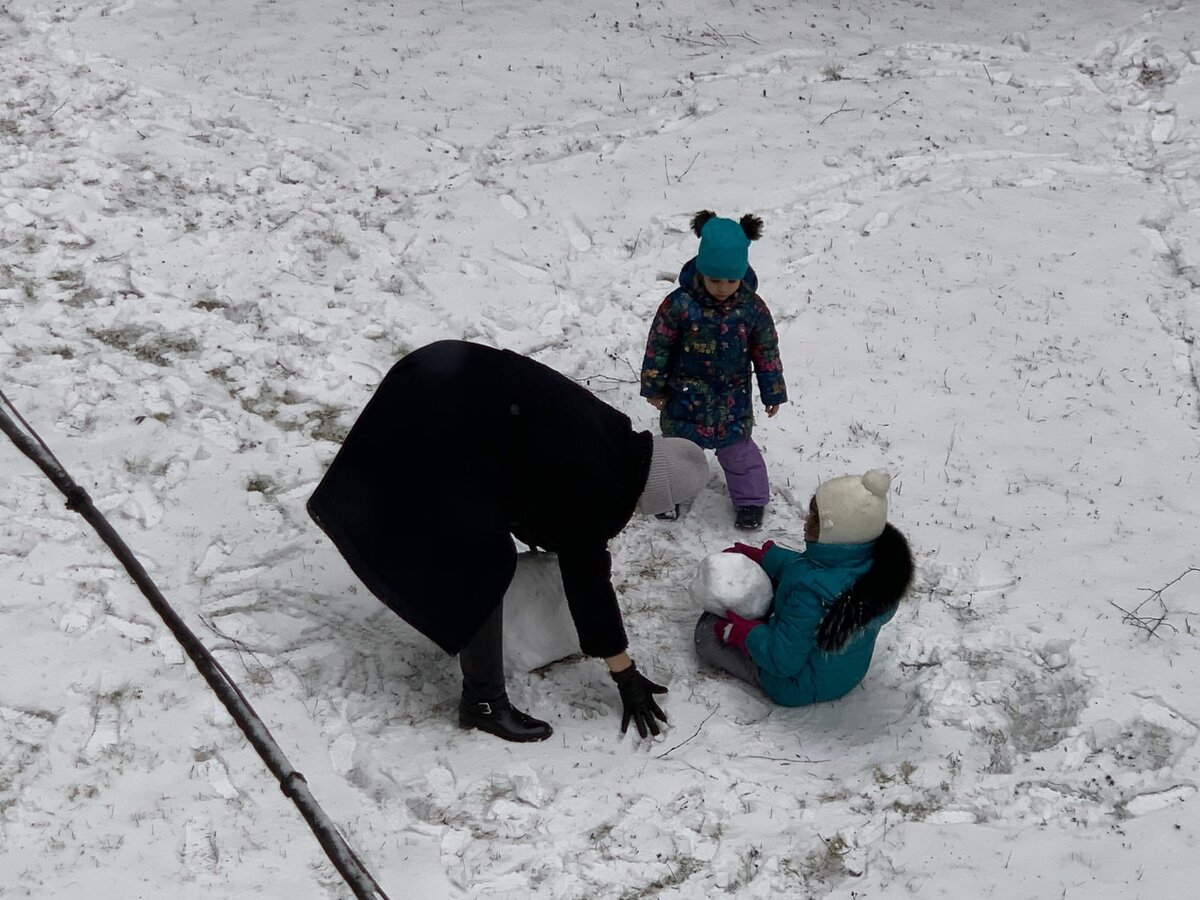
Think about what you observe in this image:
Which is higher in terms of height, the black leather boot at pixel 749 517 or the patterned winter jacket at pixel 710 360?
the patterned winter jacket at pixel 710 360

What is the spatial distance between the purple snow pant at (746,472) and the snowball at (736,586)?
92 cm

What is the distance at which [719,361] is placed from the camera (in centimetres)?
552

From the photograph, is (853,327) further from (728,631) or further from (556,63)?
(556,63)

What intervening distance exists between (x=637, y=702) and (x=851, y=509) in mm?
1238

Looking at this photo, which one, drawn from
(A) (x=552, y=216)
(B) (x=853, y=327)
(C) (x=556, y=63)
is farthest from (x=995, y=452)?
(C) (x=556, y=63)

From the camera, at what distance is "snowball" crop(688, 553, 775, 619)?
4.95 meters

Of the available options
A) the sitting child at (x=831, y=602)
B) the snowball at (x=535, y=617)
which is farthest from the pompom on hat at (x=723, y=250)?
the snowball at (x=535, y=617)

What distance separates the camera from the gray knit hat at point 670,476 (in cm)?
387

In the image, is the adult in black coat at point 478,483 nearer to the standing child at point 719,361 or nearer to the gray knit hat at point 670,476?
the gray knit hat at point 670,476

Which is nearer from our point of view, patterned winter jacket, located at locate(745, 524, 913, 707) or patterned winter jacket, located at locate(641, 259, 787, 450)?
patterned winter jacket, located at locate(745, 524, 913, 707)

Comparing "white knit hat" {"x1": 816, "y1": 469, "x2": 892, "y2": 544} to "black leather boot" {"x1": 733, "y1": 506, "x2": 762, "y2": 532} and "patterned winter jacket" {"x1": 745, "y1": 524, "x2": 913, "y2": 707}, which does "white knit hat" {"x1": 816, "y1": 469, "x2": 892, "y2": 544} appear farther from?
"black leather boot" {"x1": 733, "y1": 506, "x2": 762, "y2": 532}

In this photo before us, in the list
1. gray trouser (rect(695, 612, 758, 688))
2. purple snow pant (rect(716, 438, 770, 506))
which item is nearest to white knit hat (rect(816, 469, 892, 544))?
gray trouser (rect(695, 612, 758, 688))

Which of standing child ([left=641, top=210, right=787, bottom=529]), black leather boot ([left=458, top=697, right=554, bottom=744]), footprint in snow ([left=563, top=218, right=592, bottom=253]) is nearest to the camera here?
black leather boot ([left=458, top=697, right=554, bottom=744])

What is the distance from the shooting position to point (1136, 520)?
586 cm
